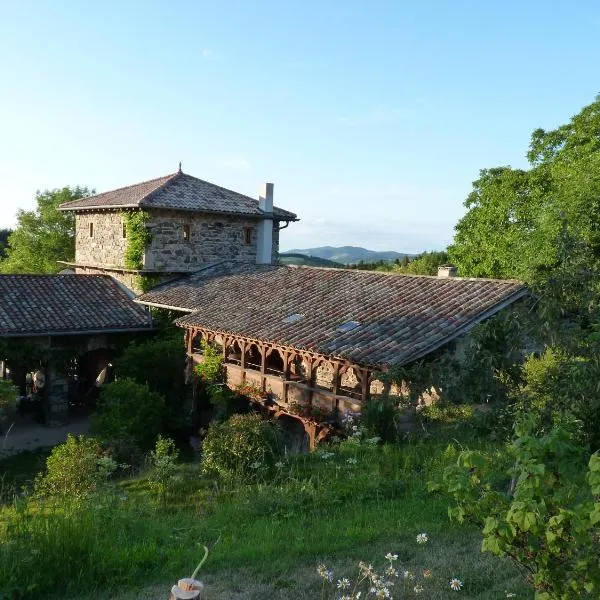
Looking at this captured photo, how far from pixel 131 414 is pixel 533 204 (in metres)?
19.7

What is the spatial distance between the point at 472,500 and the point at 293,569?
262 cm

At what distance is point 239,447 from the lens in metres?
→ 10.5

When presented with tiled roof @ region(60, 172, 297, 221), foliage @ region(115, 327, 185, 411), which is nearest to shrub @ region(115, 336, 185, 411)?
foliage @ region(115, 327, 185, 411)

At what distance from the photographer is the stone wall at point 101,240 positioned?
70.5 ft

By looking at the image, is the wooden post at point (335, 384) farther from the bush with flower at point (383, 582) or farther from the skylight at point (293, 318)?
the bush with flower at point (383, 582)

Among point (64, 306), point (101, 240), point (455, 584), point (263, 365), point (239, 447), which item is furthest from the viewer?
point (101, 240)

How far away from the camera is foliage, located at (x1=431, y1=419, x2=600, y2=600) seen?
2.96m

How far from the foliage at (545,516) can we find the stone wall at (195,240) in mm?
18172

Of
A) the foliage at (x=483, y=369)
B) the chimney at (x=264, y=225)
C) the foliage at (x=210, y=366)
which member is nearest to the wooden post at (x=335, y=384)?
the foliage at (x=210, y=366)

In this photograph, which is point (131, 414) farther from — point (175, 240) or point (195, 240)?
point (195, 240)

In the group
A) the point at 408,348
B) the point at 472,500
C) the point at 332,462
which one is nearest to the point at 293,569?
the point at 472,500

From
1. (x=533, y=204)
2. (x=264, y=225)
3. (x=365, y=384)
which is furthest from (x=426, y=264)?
(x=365, y=384)

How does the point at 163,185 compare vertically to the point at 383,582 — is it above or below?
above

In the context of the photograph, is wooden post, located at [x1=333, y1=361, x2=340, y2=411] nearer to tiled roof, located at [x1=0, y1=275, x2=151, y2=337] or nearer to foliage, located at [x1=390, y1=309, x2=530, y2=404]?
foliage, located at [x1=390, y1=309, x2=530, y2=404]
